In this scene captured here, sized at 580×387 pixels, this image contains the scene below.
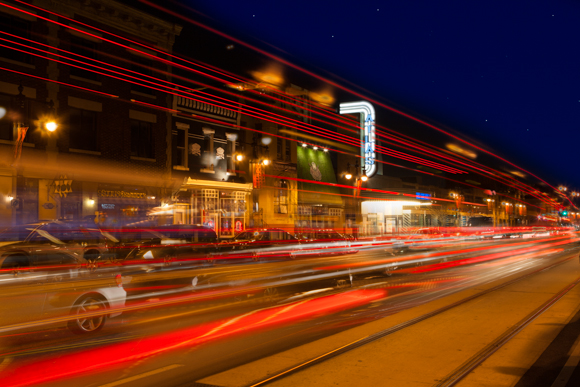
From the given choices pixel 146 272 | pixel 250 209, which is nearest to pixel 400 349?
pixel 146 272

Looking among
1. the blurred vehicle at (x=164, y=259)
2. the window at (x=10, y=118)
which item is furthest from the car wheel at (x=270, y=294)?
the window at (x=10, y=118)

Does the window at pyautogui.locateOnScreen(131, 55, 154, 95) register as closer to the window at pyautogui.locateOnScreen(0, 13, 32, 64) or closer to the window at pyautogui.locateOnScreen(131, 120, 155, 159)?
the window at pyautogui.locateOnScreen(131, 120, 155, 159)

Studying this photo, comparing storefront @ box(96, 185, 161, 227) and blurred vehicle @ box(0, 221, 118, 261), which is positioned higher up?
storefront @ box(96, 185, 161, 227)

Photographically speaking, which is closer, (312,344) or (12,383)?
(12,383)

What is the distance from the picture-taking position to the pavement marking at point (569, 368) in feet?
19.1

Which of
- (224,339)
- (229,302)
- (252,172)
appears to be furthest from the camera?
(252,172)

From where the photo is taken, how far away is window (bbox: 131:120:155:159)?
25719mm

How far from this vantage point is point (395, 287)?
15.0m

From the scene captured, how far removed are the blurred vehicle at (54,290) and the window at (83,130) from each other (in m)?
14.7

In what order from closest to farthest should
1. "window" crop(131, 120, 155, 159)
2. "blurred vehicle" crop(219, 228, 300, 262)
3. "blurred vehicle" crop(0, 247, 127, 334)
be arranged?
"blurred vehicle" crop(0, 247, 127, 334) < "blurred vehicle" crop(219, 228, 300, 262) < "window" crop(131, 120, 155, 159)

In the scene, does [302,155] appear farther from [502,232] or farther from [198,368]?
[198,368]

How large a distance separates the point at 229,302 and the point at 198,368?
562cm

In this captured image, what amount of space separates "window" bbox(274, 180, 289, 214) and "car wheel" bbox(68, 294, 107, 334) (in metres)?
25.8

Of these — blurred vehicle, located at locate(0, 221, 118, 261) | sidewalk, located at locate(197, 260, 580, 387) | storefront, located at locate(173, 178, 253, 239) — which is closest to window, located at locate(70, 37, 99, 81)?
storefront, located at locate(173, 178, 253, 239)
